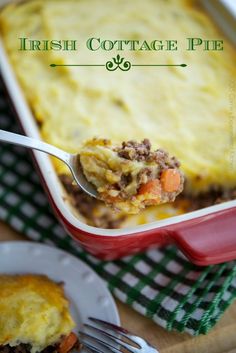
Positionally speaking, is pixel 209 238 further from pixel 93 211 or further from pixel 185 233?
pixel 93 211

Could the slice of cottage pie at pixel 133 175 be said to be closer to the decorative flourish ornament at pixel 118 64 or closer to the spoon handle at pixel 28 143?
the spoon handle at pixel 28 143

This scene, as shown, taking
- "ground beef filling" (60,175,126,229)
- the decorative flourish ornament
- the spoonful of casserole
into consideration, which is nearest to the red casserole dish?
the spoonful of casserole

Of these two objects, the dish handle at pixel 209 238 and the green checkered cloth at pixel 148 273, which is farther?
the green checkered cloth at pixel 148 273

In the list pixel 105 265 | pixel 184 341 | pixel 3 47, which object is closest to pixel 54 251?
pixel 105 265

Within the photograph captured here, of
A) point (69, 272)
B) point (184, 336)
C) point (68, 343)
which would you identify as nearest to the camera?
point (68, 343)

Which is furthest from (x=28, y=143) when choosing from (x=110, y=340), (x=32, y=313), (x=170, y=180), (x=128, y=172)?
(x=110, y=340)

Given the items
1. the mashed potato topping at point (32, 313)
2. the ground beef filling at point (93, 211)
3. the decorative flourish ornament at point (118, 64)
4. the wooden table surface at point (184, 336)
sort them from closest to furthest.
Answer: the mashed potato topping at point (32, 313), the wooden table surface at point (184, 336), the ground beef filling at point (93, 211), the decorative flourish ornament at point (118, 64)

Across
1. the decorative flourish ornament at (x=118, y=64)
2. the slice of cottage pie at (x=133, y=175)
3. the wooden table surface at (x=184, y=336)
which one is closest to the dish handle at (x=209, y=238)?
the slice of cottage pie at (x=133, y=175)

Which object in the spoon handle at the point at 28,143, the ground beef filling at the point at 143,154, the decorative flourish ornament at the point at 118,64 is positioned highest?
the decorative flourish ornament at the point at 118,64
